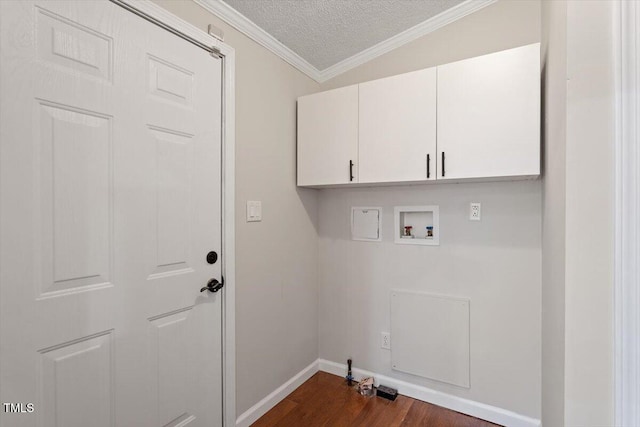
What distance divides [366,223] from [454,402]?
1296mm

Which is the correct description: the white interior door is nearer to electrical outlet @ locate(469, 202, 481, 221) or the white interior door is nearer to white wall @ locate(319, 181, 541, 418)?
white wall @ locate(319, 181, 541, 418)

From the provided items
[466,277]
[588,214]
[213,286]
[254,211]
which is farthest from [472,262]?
[213,286]

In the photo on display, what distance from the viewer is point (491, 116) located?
1512 millimetres

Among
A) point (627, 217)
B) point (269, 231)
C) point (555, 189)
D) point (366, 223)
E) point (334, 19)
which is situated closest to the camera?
point (627, 217)

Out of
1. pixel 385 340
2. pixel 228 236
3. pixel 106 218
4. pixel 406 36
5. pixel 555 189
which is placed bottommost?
pixel 385 340

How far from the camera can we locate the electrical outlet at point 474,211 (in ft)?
5.94

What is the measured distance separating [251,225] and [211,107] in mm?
694

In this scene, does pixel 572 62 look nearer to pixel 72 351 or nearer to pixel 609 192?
pixel 609 192

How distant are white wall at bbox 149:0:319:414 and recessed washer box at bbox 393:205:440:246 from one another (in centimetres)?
68

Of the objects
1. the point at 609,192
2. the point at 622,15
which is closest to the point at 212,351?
the point at 609,192

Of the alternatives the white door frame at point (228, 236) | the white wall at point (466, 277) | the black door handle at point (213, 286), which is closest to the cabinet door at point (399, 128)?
the white wall at point (466, 277)

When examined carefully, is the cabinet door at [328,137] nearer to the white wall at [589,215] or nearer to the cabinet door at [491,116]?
the cabinet door at [491,116]

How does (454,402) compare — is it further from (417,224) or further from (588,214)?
(588,214)

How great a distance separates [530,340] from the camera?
1686mm
